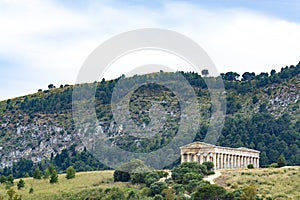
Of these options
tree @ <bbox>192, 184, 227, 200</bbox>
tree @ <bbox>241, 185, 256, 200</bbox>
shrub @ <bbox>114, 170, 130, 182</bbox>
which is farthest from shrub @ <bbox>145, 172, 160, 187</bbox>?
tree @ <bbox>241, 185, 256, 200</bbox>

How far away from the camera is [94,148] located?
16062 centimetres

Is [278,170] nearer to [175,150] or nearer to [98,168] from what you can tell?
[175,150]

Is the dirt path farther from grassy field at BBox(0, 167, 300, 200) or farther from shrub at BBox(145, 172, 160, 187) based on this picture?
shrub at BBox(145, 172, 160, 187)

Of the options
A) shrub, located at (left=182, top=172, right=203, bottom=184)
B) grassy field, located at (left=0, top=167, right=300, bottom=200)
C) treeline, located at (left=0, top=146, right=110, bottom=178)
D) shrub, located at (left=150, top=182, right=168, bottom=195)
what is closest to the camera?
grassy field, located at (left=0, top=167, right=300, bottom=200)

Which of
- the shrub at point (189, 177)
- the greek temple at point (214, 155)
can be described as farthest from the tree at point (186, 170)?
the greek temple at point (214, 155)

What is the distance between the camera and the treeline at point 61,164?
165 metres

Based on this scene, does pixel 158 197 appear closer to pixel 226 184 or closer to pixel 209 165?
pixel 226 184

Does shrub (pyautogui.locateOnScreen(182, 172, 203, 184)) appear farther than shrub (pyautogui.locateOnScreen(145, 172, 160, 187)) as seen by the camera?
No

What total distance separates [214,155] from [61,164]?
57848mm

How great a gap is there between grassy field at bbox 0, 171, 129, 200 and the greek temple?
1262cm

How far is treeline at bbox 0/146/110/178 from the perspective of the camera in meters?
165

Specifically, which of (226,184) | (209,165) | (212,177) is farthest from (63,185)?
(226,184)

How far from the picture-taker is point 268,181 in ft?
339

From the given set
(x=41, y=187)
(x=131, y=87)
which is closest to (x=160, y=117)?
(x=131, y=87)
